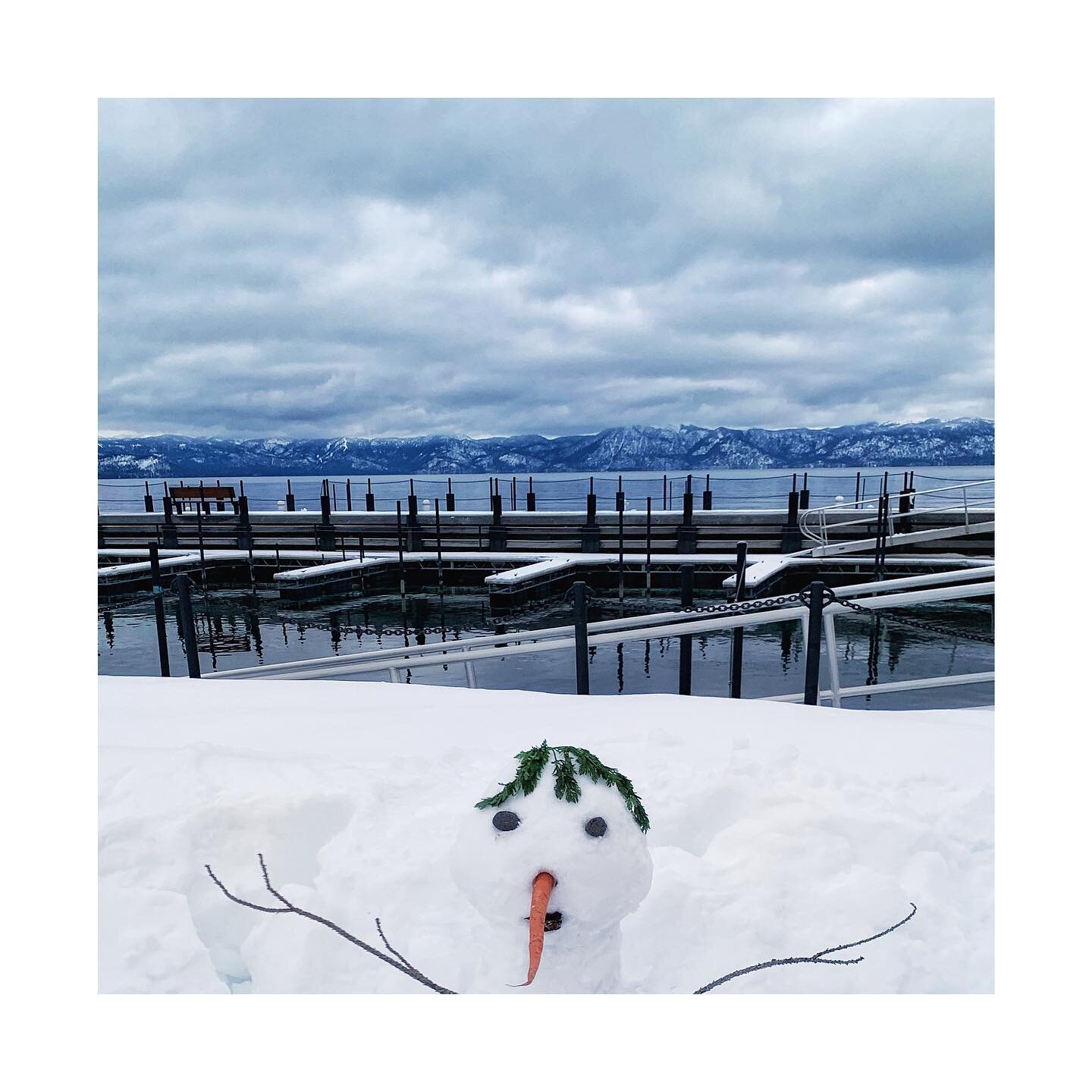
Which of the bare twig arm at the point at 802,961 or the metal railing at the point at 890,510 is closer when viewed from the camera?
the bare twig arm at the point at 802,961

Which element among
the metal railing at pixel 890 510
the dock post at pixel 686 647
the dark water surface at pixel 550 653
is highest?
the metal railing at pixel 890 510

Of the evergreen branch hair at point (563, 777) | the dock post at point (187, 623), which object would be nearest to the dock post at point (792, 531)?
the dock post at point (187, 623)

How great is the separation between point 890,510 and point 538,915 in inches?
916

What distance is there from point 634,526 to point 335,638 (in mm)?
11069

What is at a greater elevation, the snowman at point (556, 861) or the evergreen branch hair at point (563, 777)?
the evergreen branch hair at point (563, 777)

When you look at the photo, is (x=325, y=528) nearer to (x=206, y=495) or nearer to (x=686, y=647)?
(x=206, y=495)

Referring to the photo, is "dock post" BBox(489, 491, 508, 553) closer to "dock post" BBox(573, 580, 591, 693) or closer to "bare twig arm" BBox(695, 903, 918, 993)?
"dock post" BBox(573, 580, 591, 693)

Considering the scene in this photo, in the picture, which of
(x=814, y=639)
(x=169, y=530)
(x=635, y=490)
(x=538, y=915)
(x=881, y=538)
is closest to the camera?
(x=538, y=915)

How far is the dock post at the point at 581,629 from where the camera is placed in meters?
5.60

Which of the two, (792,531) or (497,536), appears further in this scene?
(497,536)

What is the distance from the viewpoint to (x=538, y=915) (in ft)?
5.76

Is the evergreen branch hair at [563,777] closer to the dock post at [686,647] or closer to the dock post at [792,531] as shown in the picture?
the dock post at [686,647]

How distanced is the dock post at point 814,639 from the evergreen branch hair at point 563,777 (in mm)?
3360

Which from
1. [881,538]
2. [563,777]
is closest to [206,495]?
[881,538]
